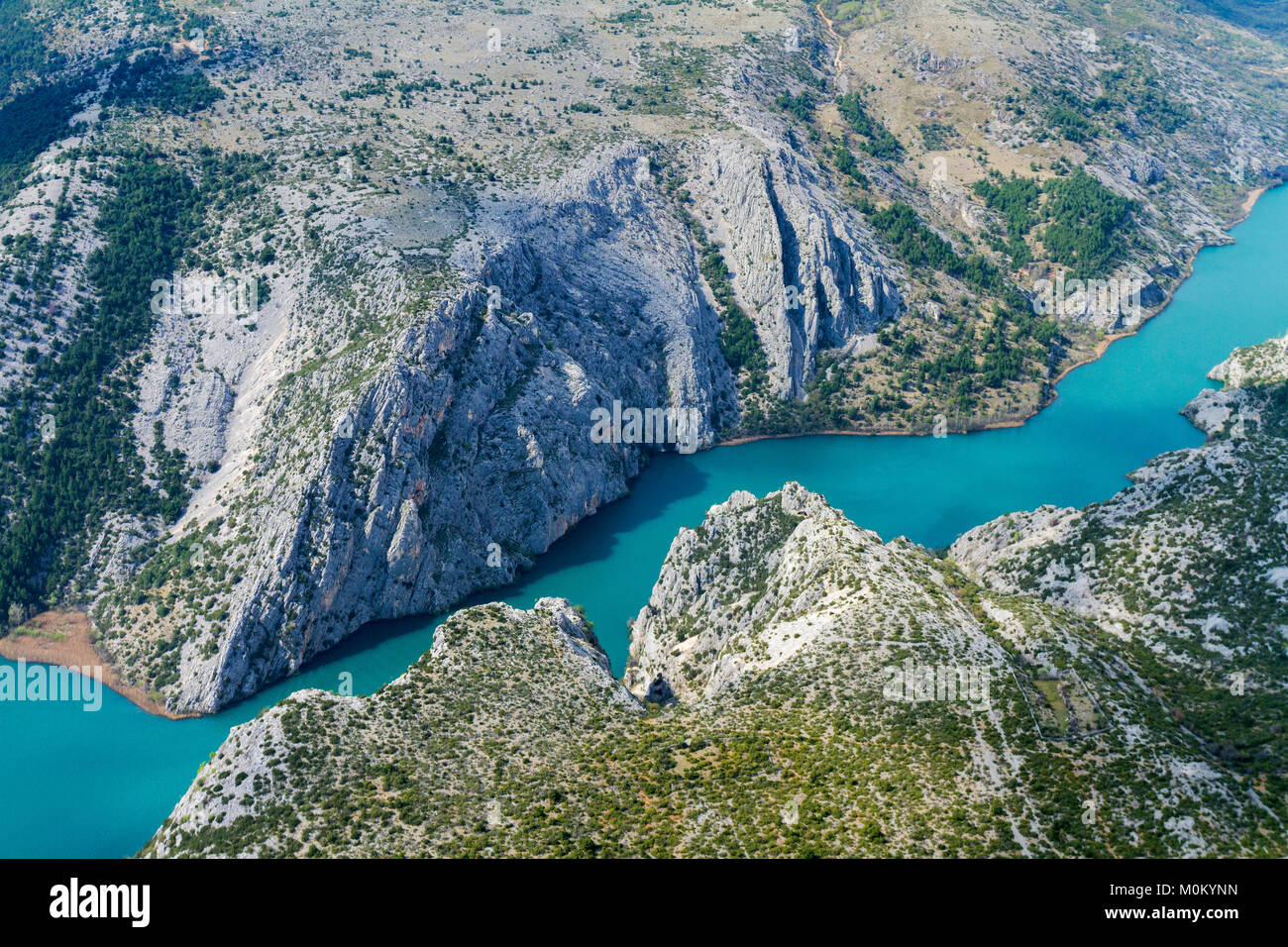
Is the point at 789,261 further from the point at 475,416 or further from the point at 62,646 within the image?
the point at 62,646

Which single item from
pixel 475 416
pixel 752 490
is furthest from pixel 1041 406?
pixel 475 416

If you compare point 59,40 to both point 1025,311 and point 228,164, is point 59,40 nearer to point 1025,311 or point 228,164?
point 228,164

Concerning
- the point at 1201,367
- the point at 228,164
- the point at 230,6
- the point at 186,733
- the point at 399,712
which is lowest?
the point at 186,733

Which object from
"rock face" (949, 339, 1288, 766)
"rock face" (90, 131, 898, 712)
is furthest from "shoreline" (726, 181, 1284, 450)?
"rock face" (949, 339, 1288, 766)

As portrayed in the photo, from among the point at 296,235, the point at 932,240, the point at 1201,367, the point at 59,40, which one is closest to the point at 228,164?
the point at 296,235

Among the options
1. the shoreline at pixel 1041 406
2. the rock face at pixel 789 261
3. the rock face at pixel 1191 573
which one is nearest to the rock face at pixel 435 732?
the rock face at pixel 1191 573

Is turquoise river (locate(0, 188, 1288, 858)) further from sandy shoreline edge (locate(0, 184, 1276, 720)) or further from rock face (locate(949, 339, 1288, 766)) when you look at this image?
rock face (locate(949, 339, 1288, 766))

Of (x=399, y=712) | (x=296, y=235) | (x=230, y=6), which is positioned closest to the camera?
(x=399, y=712)
